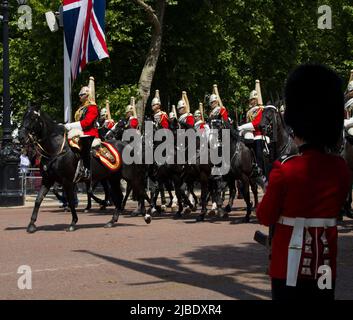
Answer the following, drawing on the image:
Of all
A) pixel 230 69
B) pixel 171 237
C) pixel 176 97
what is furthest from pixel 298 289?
pixel 230 69

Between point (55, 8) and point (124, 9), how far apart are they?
2890 millimetres

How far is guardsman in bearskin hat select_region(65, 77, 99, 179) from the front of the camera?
46.1 ft

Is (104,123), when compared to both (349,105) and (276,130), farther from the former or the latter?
(349,105)

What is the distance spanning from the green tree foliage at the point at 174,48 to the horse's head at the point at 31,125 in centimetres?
1298

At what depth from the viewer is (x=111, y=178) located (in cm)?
1541

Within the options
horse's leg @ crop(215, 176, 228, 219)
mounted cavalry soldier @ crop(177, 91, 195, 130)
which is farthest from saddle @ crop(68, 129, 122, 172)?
horse's leg @ crop(215, 176, 228, 219)

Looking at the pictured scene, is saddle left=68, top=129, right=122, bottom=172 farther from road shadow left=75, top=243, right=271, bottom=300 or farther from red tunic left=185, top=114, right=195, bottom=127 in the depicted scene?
road shadow left=75, top=243, right=271, bottom=300

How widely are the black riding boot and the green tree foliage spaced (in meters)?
12.4

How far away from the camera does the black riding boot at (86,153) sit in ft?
46.7

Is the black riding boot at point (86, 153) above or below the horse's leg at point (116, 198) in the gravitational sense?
above

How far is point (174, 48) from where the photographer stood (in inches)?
1198

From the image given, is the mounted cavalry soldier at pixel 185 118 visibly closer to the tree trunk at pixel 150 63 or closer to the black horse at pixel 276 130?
the black horse at pixel 276 130

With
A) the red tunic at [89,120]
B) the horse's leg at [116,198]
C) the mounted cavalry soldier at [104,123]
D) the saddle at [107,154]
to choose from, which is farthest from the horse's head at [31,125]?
the mounted cavalry soldier at [104,123]

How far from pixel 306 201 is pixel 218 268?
5080 millimetres
